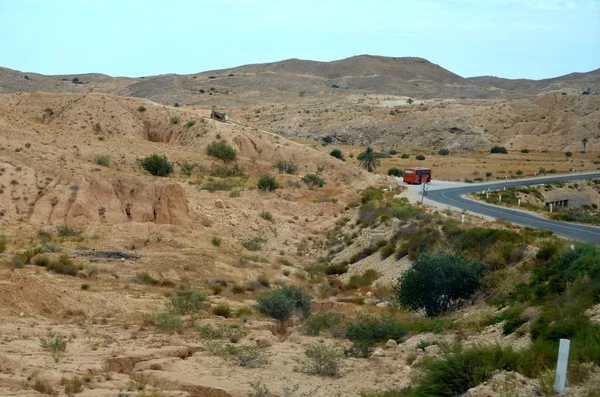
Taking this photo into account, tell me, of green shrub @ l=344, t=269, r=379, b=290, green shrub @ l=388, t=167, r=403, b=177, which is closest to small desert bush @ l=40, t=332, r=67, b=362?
green shrub @ l=344, t=269, r=379, b=290

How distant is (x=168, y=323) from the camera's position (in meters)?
19.3

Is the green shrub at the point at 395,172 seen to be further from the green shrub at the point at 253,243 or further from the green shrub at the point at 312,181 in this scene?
the green shrub at the point at 253,243

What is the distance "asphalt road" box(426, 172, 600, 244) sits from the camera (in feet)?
107

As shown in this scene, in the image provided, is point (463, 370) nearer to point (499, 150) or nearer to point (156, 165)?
point (156, 165)

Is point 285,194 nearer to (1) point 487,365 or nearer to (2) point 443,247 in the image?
(2) point 443,247

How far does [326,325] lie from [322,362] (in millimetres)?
4498

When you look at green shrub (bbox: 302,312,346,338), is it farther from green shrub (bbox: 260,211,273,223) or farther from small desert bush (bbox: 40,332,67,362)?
green shrub (bbox: 260,211,273,223)

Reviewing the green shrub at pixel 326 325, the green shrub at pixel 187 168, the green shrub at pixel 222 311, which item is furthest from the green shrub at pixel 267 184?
the green shrub at pixel 326 325

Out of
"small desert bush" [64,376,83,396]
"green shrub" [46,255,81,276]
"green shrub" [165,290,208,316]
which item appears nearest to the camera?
"small desert bush" [64,376,83,396]

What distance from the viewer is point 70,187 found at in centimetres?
3800

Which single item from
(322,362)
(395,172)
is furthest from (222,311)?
(395,172)

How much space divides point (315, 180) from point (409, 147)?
195 ft

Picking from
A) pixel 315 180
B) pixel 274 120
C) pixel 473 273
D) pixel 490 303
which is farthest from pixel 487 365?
pixel 274 120

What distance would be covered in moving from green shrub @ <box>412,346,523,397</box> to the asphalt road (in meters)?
17.7
